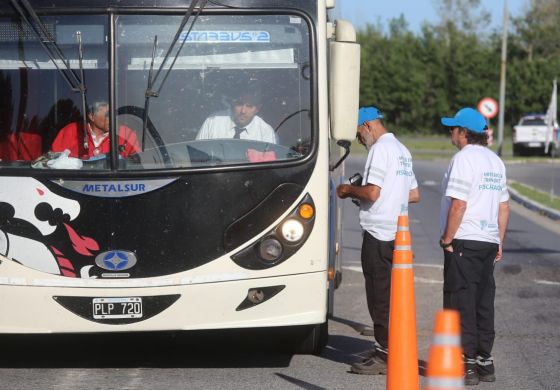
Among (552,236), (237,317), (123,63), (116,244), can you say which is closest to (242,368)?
(237,317)

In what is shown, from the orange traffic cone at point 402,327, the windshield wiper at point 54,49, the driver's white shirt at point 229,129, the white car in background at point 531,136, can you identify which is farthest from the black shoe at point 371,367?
the white car in background at point 531,136

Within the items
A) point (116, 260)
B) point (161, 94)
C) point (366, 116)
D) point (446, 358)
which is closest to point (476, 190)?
point (366, 116)

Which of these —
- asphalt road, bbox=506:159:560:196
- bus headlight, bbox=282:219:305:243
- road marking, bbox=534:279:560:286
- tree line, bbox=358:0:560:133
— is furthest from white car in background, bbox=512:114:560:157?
bus headlight, bbox=282:219:305:243

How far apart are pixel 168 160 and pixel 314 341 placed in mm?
1847

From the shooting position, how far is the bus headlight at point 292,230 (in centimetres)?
766

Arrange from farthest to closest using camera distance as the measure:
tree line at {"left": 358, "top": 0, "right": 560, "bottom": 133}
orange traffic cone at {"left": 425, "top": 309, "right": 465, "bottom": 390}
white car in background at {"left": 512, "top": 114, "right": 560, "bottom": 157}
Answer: tree line at {"left": 358, "top": 0, "right": 560, "bottom": 133}, white car in background at {"left": 512, "top": 114, "right": 560, "bottom": 157}, orange traffic cone at {"left": 425, "top": 309, "right": 465, "bottom": 390}

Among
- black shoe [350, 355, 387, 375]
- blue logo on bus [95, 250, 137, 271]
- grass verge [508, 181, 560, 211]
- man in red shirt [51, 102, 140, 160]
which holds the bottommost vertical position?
grass verge [508, 181, 560, 211]

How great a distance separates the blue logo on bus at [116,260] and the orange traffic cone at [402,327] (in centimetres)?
171

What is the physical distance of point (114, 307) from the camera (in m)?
7.60

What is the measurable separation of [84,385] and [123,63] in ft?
6.84

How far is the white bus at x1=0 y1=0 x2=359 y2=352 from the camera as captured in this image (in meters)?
7.61

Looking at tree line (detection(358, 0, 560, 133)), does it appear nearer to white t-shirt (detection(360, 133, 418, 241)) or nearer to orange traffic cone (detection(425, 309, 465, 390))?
white t-shirt (detection(360, 133, 418, 241))

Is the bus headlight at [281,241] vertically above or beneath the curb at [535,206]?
above

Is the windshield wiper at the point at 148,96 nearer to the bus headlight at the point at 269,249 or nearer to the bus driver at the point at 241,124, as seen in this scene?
the bus driver at the point at 241,124
